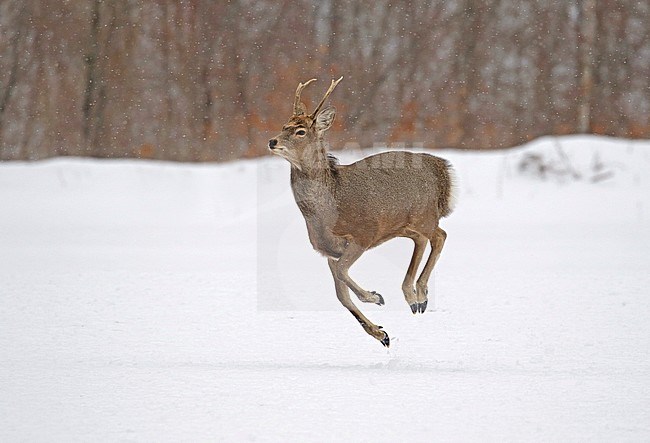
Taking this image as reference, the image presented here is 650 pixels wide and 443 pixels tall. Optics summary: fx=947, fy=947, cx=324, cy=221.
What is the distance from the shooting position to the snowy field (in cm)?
577

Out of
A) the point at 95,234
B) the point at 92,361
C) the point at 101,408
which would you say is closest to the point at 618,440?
the point at 101,408

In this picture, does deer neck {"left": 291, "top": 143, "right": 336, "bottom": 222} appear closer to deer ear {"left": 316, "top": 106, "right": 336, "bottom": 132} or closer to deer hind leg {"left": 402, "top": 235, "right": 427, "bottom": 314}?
deer ear {"left": 316, "top": 106, "right": 336, "bottom": 132}

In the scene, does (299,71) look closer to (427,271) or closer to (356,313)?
(427,271)

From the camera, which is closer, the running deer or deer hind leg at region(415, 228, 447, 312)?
the running deer

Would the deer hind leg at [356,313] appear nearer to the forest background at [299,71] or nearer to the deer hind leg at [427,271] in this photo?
the deer hind leg at [427,271]

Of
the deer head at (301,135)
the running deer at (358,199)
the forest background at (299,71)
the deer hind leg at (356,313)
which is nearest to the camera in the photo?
the deer head at (301,135)

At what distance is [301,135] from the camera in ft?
21.8

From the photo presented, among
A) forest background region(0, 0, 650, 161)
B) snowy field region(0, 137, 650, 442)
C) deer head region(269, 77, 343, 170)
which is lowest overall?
snowy field region(0, 137, 650, 442)

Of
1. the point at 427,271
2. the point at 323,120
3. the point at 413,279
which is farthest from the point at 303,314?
the point at 323,120

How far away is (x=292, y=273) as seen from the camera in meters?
11.8

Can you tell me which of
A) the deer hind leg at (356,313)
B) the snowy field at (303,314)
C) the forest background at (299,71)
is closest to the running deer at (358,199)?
the deer hind leg at (356,313)

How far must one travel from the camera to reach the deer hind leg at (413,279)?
278 inches

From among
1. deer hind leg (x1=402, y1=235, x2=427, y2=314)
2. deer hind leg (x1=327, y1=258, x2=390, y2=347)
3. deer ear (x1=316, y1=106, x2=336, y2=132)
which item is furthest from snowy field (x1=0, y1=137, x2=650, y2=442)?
deer ear (x1=316, y1=106, x2=336, y2=132)

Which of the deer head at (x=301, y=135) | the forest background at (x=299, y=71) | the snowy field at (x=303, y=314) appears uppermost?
the forest background at (x=299, y=71)
